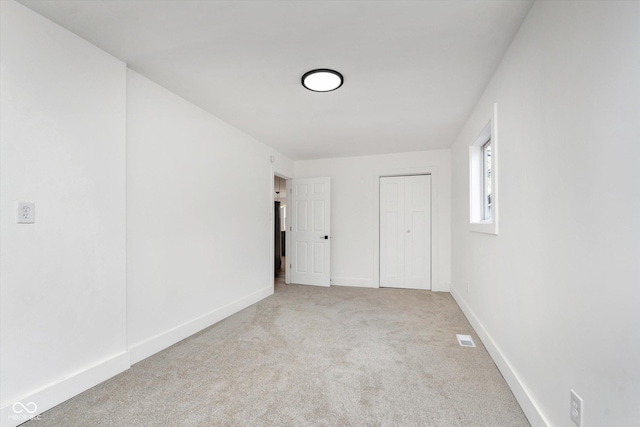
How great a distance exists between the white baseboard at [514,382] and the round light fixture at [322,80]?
2.49 meters

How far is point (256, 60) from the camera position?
2250 mm

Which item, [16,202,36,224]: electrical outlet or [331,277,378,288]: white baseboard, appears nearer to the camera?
[16,202,36,224]: electrical outlet

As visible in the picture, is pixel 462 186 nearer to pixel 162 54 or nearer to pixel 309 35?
pixel 309 35

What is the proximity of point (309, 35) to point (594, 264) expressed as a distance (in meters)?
1.92

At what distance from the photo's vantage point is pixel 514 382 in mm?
1942

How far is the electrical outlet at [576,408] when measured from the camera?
47.9 inches

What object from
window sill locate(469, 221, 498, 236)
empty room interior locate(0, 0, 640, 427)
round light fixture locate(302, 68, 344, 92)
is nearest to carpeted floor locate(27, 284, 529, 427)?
empty room interior locate(0, 0, 640, 427)

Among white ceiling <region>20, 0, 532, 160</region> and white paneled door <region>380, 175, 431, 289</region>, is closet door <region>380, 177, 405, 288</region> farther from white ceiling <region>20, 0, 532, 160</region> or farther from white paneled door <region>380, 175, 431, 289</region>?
white ceiling <region>20, 0, 532, 160</region>

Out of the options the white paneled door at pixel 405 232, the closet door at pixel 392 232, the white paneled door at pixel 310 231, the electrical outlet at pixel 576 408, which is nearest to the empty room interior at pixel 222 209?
the electrical outlet at pixel 576 408

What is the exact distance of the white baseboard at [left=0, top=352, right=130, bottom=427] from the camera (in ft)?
→ 5.35

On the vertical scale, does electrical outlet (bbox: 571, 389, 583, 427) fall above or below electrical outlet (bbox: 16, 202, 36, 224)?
below

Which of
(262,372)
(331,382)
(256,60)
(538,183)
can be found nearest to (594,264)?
(538,183)

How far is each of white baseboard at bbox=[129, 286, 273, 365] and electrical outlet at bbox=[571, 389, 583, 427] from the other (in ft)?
9.11

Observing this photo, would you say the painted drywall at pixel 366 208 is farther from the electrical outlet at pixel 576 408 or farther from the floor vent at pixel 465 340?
→ the electrical outlet at pixel 576 408
